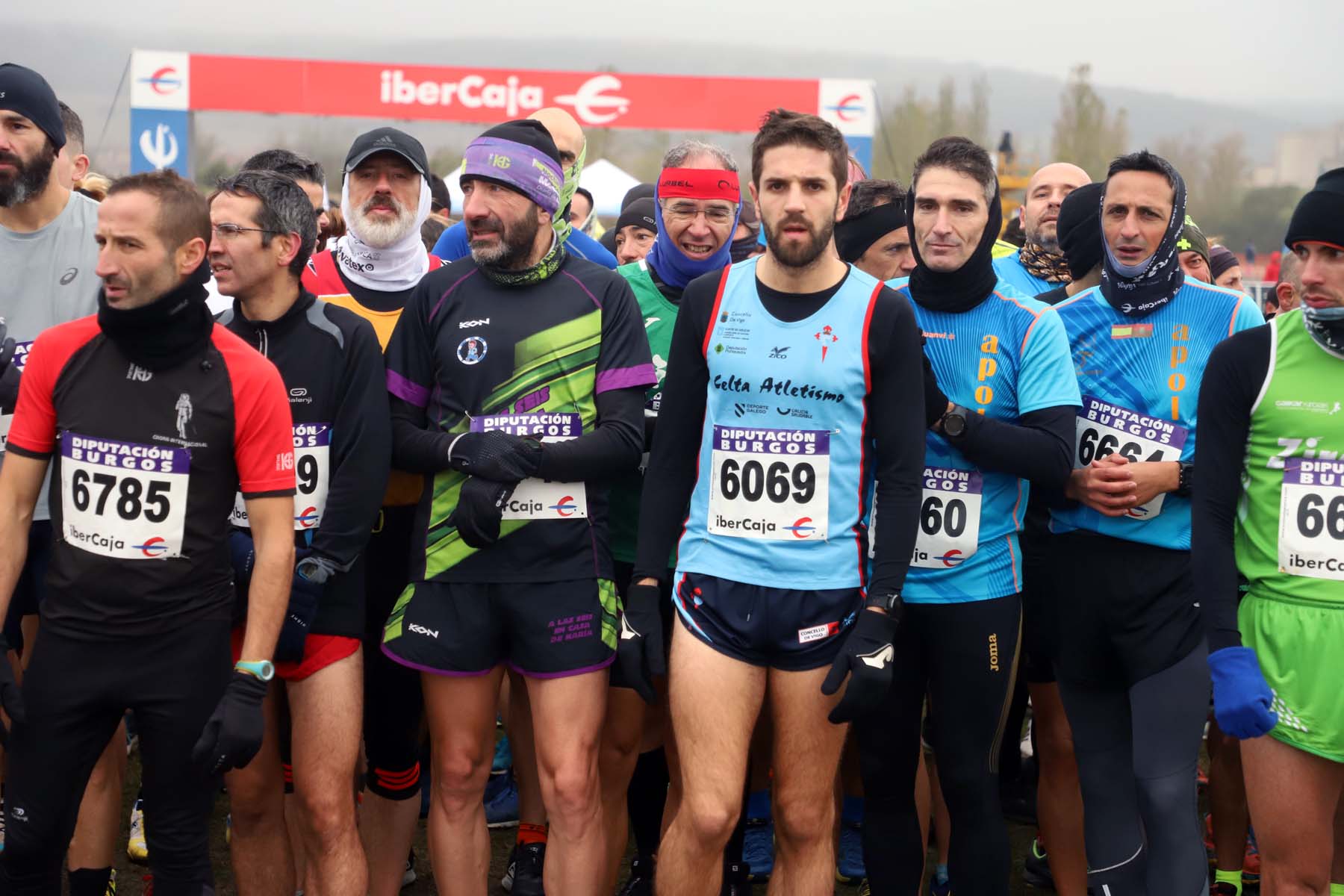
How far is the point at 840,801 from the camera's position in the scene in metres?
4.91

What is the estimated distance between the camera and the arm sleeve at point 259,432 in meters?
3.75

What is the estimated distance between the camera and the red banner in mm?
30500

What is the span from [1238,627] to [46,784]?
10.6ft

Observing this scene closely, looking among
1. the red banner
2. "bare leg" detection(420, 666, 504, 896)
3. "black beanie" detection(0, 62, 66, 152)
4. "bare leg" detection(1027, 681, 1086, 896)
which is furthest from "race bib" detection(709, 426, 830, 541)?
the red banner

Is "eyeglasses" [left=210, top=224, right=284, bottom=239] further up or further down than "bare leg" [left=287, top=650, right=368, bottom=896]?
further up

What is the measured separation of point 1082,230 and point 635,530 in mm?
1902

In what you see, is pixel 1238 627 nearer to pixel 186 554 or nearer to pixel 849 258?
pixel 849 258

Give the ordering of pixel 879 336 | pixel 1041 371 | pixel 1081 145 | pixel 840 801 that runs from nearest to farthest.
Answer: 1. pixel 879 336
2. pixel 1041 371
3. pixel 840 801
4. pixel 1081 145

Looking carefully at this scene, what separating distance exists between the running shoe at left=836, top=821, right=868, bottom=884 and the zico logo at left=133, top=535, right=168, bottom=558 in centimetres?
Result: 285

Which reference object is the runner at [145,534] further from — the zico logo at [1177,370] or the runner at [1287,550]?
the zico logo at [1177,370]

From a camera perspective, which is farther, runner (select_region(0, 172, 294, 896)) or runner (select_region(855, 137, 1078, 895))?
runner (select_region(855, 137, 1078, 895))

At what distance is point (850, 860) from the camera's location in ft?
18.0

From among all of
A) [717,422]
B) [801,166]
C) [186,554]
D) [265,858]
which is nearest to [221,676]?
[186,554]

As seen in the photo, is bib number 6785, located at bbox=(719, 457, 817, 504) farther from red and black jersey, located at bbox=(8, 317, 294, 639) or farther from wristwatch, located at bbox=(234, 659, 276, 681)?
wristwatch, located at bbox=(234, 659, 276, 681)
